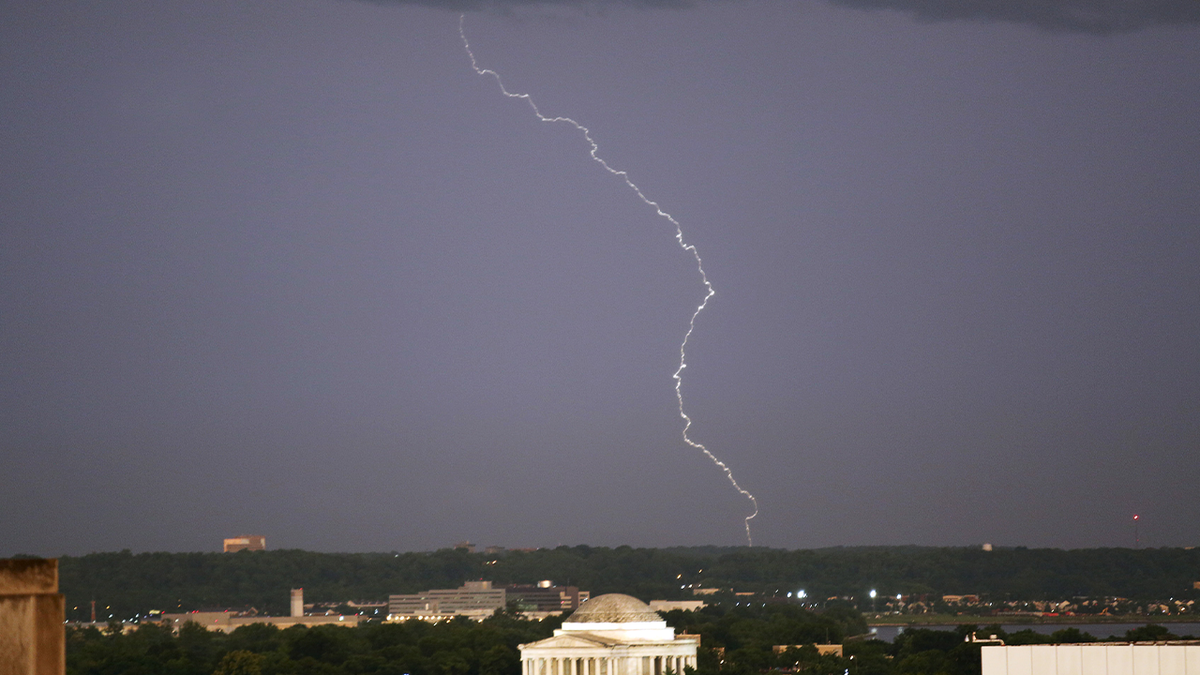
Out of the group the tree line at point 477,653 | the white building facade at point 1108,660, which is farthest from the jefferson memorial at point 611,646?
the white building facade at point 1108,660

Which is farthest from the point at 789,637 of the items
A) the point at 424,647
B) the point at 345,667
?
the point at 345,667

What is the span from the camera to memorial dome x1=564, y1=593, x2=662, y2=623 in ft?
310

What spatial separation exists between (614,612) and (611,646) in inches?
214

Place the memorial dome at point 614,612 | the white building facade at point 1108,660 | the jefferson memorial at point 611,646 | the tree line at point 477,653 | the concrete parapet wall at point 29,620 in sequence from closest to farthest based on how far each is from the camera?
1. the concrete parapet wall at point 29,620
2. the white building facade at point 1108,660
3. the jefferson memorial at point 611,646
4. the memorial dome at point 614,612
5. the tree line at point 477,653

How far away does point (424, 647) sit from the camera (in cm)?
15088

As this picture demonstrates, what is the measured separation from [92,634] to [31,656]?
193m

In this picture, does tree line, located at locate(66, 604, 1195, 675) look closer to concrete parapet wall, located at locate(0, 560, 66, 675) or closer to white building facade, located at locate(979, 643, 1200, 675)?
white building facade, located at locate(979, 643, 1200, 675)

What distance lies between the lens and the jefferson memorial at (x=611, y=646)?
89.4 meters

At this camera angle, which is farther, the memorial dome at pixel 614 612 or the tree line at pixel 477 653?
the tree line at pixel 477 653

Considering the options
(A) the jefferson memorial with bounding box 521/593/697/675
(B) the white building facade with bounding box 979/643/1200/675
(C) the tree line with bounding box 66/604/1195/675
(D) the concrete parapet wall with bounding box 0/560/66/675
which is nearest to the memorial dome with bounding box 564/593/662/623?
(A) the jefferson memorial with bounding box 521/593/697/675

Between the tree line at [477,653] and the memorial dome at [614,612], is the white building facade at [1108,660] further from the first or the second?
the tree line at [477,653]

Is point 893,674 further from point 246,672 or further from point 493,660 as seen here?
point 246,672

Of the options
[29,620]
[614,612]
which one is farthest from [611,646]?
[29,620]

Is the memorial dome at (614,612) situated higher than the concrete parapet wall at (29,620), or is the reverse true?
the concrete parapet wall at (29,620)
